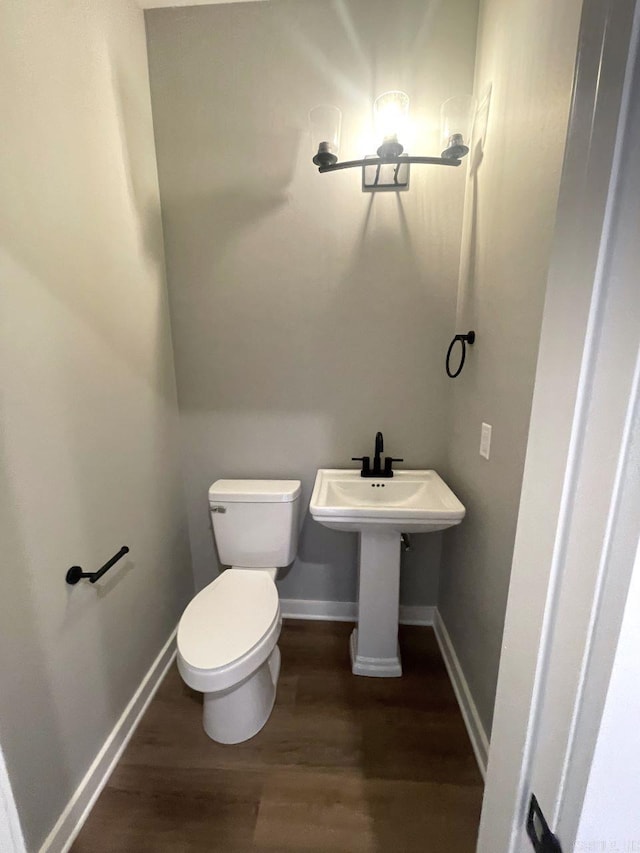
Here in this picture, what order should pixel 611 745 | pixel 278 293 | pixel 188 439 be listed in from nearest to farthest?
pixel 611 745
pixel 278 293
pixel 188 439

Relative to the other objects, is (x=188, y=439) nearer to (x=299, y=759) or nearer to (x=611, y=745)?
Result: (x=299, y=759)

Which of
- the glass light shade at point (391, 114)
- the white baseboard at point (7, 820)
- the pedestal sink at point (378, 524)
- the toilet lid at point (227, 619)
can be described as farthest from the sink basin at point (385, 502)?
the glass light shade at point (391, 114)

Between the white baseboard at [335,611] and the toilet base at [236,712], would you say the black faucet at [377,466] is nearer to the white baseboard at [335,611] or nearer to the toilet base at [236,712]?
the white baseboard at [335,611]

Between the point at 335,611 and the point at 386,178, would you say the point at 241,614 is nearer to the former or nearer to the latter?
the point at 335,611

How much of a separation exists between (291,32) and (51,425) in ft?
5.64

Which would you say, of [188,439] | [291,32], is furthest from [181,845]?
[291,32]

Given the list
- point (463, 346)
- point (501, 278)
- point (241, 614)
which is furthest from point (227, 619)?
point (501, 278)

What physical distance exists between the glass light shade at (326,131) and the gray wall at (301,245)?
0.49ft

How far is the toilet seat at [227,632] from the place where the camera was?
3.80 ft

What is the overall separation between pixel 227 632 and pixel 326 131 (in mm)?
1866

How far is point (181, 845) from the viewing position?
1.06 m

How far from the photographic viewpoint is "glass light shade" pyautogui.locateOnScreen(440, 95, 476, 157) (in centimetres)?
126

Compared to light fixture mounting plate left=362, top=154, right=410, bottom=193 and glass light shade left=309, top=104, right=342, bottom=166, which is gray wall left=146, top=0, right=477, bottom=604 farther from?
glass light shade left=309, top=104, right=342, bottom=166

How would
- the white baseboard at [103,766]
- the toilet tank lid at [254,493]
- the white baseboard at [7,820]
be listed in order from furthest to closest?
the toilet tank lid at [254,493]
the white baseboard at [103,766]
the white baseboard at [7,820]
